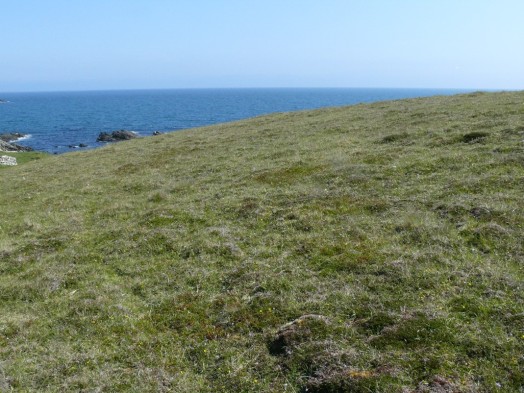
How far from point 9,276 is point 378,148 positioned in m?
23.1

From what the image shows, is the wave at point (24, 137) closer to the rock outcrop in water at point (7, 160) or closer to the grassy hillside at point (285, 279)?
the rock outcrop in water at point (7, 160)

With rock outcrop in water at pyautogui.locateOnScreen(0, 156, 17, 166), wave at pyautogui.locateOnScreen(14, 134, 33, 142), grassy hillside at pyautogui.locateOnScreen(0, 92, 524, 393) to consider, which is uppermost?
grassy hillside at pyautogui.locateOnScreen(0, 92, 524, 393)

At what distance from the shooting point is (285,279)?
539 inches

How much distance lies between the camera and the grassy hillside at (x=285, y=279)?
984 cm

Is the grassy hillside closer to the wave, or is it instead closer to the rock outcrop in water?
the rock outcrop in water

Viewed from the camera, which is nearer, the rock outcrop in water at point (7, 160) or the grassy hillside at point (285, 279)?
the grassy hillside at point (285, 279)

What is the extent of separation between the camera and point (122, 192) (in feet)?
93.6

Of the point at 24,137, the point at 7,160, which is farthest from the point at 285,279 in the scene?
the point at 24,137

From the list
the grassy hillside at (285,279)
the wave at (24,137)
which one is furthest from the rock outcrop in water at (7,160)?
the wave at (24,137)

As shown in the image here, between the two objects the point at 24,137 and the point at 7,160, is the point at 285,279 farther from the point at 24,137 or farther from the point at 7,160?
the point at 24,137

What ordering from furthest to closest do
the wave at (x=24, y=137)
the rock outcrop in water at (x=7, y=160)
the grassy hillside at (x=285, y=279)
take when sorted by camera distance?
the wave at (x=24, y=137) → the rock outcrop in water at (x=7, y=160) → the grassy hillside at (x=285, y=279)

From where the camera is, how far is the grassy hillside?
9844 millimetres

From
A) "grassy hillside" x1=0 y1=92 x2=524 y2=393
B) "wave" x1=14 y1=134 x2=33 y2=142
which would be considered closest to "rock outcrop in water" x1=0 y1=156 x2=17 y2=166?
"grassy hillside" x1=0 y1=92 x2=524 y2=393

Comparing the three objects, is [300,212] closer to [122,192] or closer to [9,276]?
[9,276]
